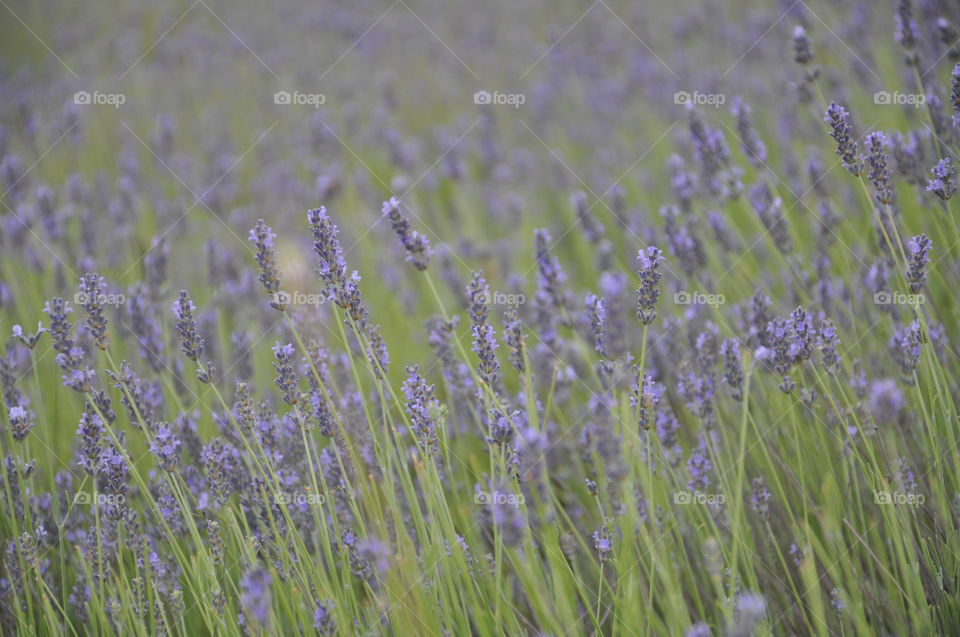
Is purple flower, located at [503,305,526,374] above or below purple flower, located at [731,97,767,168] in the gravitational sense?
below

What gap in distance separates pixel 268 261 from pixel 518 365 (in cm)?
70

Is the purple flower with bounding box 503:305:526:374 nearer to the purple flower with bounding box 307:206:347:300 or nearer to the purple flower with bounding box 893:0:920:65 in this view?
the purple flower with bounding box 307:206:347:300

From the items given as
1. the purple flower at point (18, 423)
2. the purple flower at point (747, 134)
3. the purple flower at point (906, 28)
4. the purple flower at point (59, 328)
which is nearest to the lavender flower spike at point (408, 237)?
the purple flower at point (59, 328)

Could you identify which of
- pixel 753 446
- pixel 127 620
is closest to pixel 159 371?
pixel 127 620

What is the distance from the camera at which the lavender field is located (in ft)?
5.84

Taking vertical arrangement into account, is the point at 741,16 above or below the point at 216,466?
above

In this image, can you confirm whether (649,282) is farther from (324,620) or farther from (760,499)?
(324,620)

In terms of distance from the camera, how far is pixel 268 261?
1.90 m

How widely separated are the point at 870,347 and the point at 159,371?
250 cm

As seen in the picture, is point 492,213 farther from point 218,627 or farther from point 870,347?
point 218,627

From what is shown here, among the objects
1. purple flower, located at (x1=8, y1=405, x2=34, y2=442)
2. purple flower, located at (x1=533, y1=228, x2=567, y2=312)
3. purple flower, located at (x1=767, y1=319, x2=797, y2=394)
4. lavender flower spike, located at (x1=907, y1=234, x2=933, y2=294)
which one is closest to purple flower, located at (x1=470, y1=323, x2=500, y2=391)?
purple flower, located at (x1=533, y1=228, x2=567, y2=312)

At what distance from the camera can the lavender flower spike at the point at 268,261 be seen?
189 centimetres

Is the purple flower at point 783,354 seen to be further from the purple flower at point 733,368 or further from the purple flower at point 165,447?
the purple flower at point 165,447

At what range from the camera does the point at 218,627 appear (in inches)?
68.4
